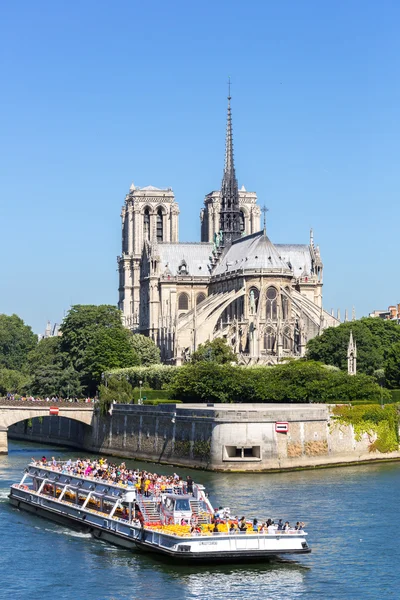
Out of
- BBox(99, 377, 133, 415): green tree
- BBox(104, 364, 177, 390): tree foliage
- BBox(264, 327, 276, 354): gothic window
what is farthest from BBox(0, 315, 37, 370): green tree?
BBox(99, 377, 133, 415): green tree

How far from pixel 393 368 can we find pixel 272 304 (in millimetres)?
28193

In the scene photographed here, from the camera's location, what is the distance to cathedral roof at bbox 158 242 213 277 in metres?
146

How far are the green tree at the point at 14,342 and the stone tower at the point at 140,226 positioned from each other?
1221cm

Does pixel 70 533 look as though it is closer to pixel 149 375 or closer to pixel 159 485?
pixel 159 485

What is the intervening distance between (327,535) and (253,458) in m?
22.2

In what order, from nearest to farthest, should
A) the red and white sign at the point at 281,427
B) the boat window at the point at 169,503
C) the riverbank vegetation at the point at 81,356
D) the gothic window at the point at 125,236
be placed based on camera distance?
the boat window at the point at 169,503, the red and white sign at the point at 281,427, the riverbank vegetation at the point at 81,356, the gothic window at the point at 125,236

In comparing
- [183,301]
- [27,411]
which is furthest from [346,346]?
[183,301]

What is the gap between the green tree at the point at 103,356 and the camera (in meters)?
109

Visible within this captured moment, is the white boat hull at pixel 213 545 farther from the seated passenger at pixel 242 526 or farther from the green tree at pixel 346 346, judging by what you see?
the green tree at pixel 346 346

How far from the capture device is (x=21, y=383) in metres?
126

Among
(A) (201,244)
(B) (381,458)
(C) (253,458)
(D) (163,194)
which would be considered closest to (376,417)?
(B) (381,458)

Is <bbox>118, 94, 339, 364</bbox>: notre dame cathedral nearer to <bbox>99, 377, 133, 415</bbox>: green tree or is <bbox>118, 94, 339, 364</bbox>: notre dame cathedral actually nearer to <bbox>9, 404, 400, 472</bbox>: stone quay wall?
<bbox>99, 377, 133, 415</bbox>: green tree

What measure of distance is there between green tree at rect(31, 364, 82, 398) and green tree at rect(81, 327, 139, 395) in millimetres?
1010

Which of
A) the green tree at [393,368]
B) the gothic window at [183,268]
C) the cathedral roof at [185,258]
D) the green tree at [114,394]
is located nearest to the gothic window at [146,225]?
the cathedral roof at [185,258]
